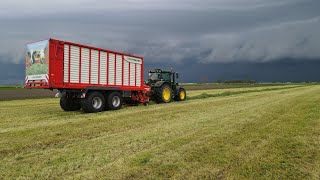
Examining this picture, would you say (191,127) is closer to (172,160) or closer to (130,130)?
(130,130)

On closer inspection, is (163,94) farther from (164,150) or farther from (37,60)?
(164,150)

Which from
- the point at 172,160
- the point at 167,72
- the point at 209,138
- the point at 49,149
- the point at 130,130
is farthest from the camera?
the point at 167,72

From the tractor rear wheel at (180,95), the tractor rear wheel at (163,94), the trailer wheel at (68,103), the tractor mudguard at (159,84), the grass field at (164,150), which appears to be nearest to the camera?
the grass field at (164,150)

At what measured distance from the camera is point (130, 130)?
10.1 metres

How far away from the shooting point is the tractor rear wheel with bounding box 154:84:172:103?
851 inches

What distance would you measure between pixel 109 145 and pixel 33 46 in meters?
9.16

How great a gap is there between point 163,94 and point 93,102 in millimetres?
6637

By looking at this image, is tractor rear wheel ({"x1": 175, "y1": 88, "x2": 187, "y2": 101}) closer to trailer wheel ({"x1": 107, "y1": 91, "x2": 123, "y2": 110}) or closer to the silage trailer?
the silage trailer

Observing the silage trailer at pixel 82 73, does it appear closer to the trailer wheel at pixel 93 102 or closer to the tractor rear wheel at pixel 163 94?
the trailer wheel at pixel 93 102

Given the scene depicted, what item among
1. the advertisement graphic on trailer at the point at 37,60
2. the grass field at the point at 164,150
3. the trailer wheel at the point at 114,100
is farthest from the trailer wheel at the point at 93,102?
the grass field at the point at 164,150

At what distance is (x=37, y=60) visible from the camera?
593 inches

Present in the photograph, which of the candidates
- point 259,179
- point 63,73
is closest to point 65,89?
point 63,73

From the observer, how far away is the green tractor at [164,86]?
2177 cm

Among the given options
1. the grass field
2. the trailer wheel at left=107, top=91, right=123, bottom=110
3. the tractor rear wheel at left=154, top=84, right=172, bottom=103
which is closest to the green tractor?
the tractor rear wheel at left=154, top=84, right=172, bottom=103
